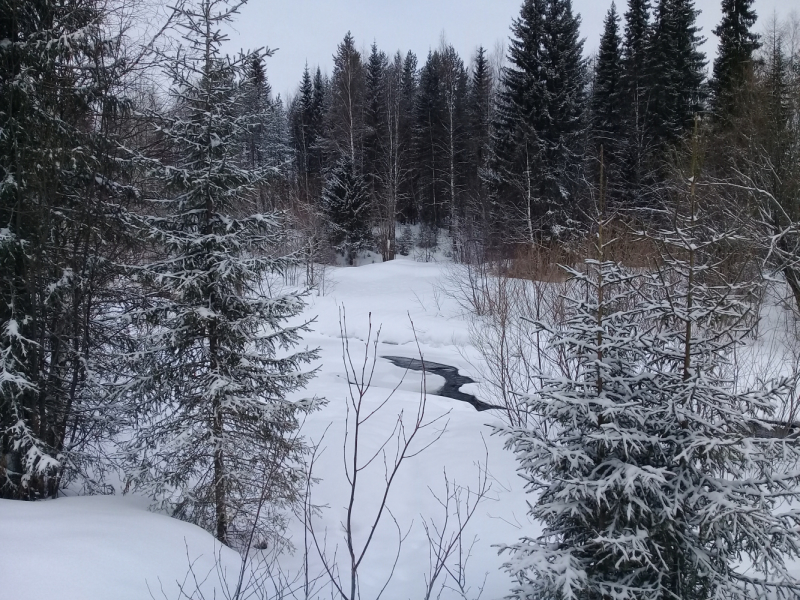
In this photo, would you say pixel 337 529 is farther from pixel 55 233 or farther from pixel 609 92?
pixel 609 92

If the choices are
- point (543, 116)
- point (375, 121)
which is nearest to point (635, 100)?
point (543, 116)

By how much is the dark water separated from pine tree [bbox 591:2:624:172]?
15504 millimetres

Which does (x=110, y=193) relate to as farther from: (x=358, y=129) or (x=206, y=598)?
(x=358, y=129)

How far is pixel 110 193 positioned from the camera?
5617mm

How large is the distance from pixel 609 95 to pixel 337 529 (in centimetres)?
2464

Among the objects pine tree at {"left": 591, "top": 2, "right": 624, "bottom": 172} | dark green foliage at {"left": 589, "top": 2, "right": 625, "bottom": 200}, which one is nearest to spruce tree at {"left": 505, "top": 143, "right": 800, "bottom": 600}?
dark green foliage at {"left": 589, "top": 2, "right": 625, "bottom": 200}

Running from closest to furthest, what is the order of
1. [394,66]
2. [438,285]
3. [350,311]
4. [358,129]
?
[350,311], [438,285], [358,129], [394,66]

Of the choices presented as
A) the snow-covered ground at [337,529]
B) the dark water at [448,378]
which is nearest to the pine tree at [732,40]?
the dark water at [448,378]

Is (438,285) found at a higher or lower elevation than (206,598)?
higher

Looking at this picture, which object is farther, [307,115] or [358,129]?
[307,115]

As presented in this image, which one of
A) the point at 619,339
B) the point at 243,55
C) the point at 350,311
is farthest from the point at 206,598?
the point at 350,311

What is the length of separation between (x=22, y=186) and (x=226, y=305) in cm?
206

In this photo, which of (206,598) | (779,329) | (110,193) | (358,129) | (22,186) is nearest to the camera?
(206,598)

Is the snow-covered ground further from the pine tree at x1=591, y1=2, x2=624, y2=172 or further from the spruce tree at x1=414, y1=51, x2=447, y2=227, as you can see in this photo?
the spruce tree at x1=414, y1=51, x2=447, y2=227
